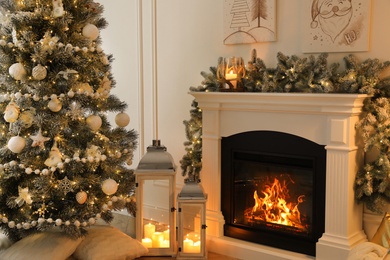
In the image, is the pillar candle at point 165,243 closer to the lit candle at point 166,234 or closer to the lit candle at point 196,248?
the lit candle at point 166,234

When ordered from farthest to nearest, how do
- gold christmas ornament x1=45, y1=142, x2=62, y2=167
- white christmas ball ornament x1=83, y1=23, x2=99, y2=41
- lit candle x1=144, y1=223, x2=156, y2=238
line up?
1. lit candle x1=144, y1=223, x2=156, y2=238
2. white christmas ball ornament x1=83, y1=23, x2=99, y2=41
3. gold christmas ornament x1=45, y1=142, x2=62, y2=167

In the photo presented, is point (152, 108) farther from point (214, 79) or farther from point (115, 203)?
point (115, 203)

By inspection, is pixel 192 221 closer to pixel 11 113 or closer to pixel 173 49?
pixel 11 113

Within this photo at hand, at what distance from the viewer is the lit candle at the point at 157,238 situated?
4051 millimetres

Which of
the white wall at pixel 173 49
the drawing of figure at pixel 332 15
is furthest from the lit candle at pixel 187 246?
the drawing of figure at pixel 332 15

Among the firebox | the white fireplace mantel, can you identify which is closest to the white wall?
the white fireplace mantel

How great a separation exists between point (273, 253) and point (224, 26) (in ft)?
5.88

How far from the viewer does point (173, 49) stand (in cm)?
473

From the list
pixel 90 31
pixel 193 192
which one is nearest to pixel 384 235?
pixel 193 192

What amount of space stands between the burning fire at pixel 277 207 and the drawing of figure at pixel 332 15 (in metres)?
1.13

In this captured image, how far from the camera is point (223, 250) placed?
160 inches

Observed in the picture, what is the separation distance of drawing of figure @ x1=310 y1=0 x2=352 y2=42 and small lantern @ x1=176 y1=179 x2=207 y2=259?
4.66 feet

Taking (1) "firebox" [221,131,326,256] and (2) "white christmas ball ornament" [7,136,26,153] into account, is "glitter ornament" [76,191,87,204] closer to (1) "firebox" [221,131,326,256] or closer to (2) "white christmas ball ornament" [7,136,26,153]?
(2) "white christmas ball ornament" [7,136,26,153]

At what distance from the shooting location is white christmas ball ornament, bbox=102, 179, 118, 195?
3598mm
